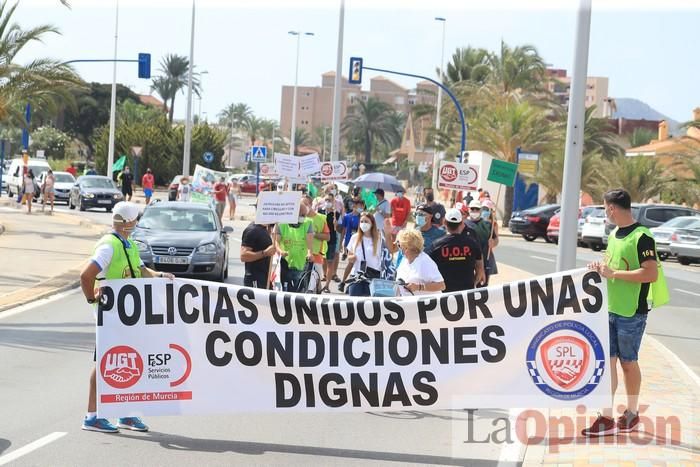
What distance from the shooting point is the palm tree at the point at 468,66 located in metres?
67.2

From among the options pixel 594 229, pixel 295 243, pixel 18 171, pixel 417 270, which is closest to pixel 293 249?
pixel 295 243

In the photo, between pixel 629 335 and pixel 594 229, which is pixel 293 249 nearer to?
pixel 629 335

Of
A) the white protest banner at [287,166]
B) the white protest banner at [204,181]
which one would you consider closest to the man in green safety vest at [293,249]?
the white protest banner at [287,166]

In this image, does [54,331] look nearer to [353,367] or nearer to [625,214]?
[353,367]

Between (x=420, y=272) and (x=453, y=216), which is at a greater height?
(x=453, y=216)

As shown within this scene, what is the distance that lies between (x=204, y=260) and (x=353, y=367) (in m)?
A: 11.2

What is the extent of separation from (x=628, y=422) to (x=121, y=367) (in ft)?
12.2

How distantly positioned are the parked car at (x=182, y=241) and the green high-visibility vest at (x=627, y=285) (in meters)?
11.7

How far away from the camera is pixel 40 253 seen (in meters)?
23.5

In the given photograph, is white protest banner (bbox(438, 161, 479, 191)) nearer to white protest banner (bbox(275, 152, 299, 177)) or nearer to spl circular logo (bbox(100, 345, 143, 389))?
white protest banner (bbox(275, 152, 299, 177))

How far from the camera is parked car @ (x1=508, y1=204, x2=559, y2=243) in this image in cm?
4384

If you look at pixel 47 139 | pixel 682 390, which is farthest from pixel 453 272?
pixel 47 139

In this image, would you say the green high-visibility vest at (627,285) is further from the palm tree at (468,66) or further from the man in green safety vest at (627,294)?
the palm tree at (468,66)

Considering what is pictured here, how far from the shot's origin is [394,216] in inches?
941
